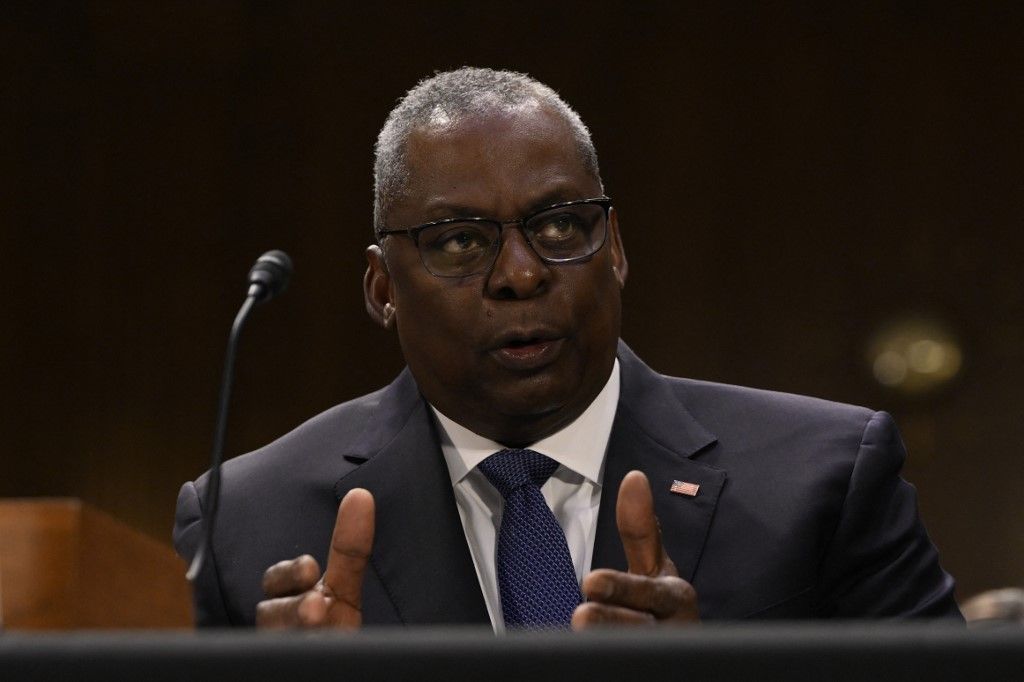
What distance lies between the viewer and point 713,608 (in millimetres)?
1634

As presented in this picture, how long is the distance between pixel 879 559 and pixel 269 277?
84 centimetres

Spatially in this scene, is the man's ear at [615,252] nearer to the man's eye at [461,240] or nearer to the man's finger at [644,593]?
the man's eye at [461,240]

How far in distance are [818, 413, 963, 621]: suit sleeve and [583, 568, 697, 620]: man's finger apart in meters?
0.46

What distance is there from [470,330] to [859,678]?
1.13m

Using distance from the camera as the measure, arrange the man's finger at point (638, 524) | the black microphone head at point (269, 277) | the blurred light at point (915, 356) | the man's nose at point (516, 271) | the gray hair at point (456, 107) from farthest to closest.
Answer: the blurred light at point (915, 356) < the gray hair at point (456, 107) < the man's nose at point (516, 271) < the black microphone head at point (269, 277) < the man's finger at point (638, 524)

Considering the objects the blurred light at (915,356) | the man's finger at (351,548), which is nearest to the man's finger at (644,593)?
the man's finger at (351,548)

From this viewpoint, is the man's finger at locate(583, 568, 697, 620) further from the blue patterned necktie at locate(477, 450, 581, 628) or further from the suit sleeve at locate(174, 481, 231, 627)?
the suit sleeve at locate(174, 481, 231, 627)

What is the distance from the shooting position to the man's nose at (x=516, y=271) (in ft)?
5.37

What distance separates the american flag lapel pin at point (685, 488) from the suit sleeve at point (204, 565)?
2.00 feet

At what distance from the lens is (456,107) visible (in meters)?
1.75

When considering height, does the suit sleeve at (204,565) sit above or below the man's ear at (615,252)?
below

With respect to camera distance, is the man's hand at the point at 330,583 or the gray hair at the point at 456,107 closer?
the man's hand at the point at 330,583

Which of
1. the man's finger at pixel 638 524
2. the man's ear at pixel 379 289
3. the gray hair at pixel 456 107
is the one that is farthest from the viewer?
the man's ear at pixel 379 289

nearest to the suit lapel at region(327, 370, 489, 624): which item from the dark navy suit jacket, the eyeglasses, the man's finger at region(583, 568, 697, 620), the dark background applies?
the dark navy suit jacket
